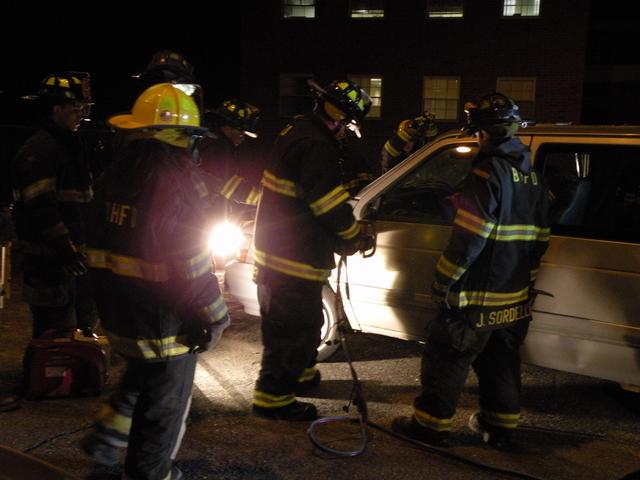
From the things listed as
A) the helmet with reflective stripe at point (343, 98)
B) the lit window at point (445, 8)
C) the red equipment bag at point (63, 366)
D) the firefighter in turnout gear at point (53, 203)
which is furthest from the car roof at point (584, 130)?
the lit window at point (445, 8)

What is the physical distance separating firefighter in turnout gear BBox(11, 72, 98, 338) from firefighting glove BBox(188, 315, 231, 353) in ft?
6.23

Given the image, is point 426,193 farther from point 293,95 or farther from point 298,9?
point 298,9

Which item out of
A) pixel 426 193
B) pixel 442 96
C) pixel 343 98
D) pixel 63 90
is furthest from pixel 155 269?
pixel 442 96

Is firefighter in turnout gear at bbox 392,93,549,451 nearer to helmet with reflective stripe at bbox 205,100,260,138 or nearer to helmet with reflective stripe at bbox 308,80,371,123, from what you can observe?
helmet with reflective stripe at bbox 308,80,371,123

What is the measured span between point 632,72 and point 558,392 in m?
16.8

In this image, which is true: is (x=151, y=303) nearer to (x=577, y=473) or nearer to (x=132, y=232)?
(x=132, y=232)

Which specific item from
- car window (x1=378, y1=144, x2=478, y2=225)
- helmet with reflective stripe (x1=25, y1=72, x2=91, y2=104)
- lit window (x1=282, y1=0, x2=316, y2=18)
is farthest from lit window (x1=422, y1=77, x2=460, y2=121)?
helmet with reflective stripe (x1=25, y1=72, x2=91, y2=104)

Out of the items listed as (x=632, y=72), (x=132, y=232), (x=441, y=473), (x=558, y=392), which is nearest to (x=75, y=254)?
(x=132, y=232)

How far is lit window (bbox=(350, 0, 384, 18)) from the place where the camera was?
61.0ft

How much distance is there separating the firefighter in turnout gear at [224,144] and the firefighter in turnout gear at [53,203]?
35.5 inches

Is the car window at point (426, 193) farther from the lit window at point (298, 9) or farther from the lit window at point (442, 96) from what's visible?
the lit window at point (298, 9)

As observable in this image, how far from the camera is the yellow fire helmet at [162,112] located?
307 centimetres

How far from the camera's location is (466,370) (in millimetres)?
3902

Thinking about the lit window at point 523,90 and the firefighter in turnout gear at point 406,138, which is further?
the lit window at point 523,90
